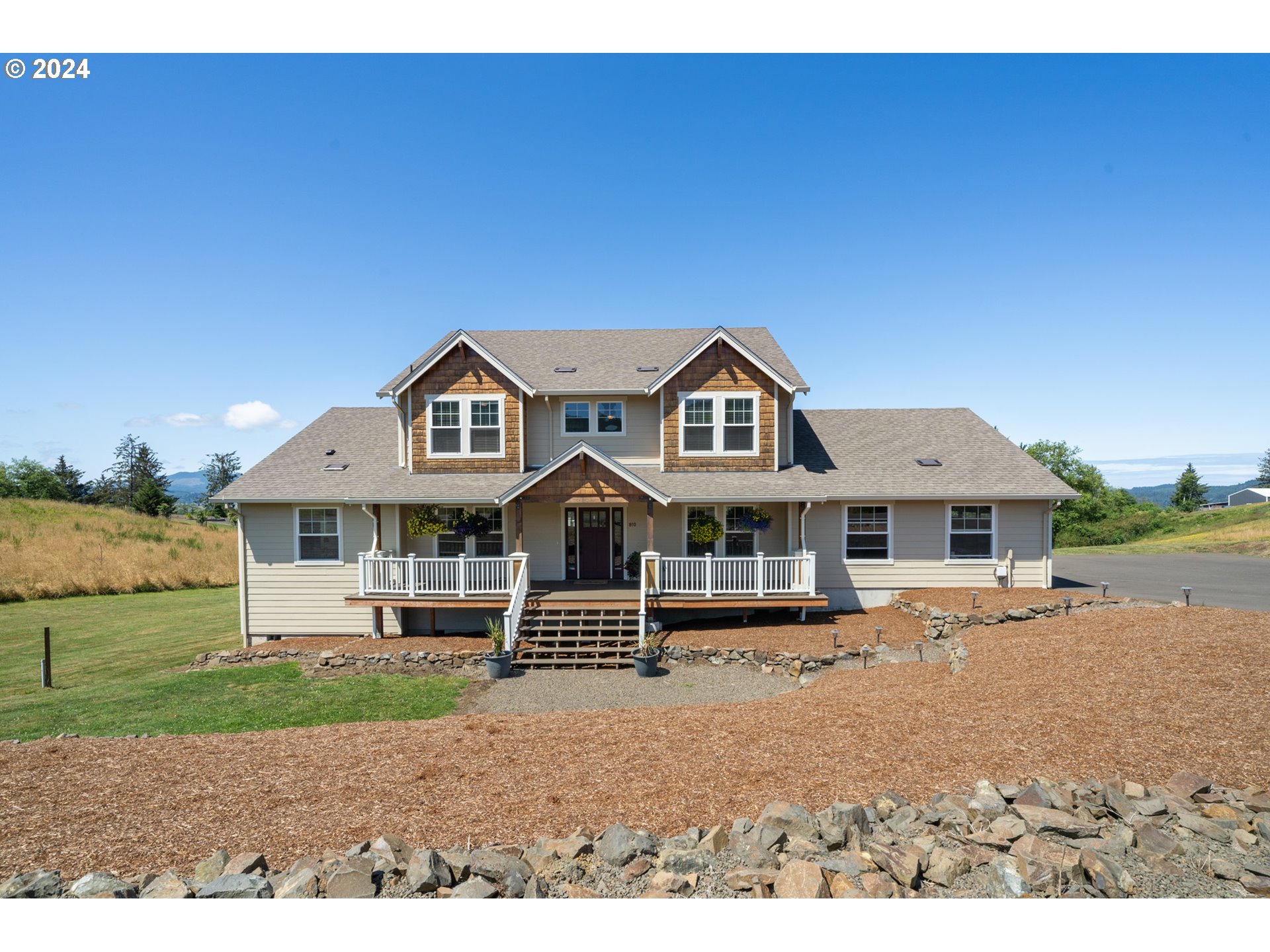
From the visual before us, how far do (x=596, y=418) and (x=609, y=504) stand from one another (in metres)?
3.03

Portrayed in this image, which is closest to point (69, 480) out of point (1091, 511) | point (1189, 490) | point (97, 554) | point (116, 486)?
point (116, 486)

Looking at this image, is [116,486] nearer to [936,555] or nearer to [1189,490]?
[936,555]

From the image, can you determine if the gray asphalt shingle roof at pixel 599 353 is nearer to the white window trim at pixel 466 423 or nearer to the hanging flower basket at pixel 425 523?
the white window trim at pixel 466 423

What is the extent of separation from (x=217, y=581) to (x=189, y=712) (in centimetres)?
2056

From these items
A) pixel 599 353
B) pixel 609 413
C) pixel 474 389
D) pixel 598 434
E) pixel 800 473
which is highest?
pixel 599 353

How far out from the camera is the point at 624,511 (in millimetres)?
16719

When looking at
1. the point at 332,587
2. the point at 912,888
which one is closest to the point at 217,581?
the point at 332,587

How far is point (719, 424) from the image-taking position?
16562 mm

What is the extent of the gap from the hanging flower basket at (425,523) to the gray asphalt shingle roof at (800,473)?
0.60m

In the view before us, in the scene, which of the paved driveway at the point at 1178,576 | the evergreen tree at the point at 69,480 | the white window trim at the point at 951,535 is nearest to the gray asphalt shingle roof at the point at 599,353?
the white window trim at the point at 951,535

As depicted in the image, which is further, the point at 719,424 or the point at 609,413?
the point at 609,413

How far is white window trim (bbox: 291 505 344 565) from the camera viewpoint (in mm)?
16000

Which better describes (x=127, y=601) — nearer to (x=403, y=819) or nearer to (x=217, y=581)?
(x=217, y=581)

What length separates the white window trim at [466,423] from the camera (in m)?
16.6
